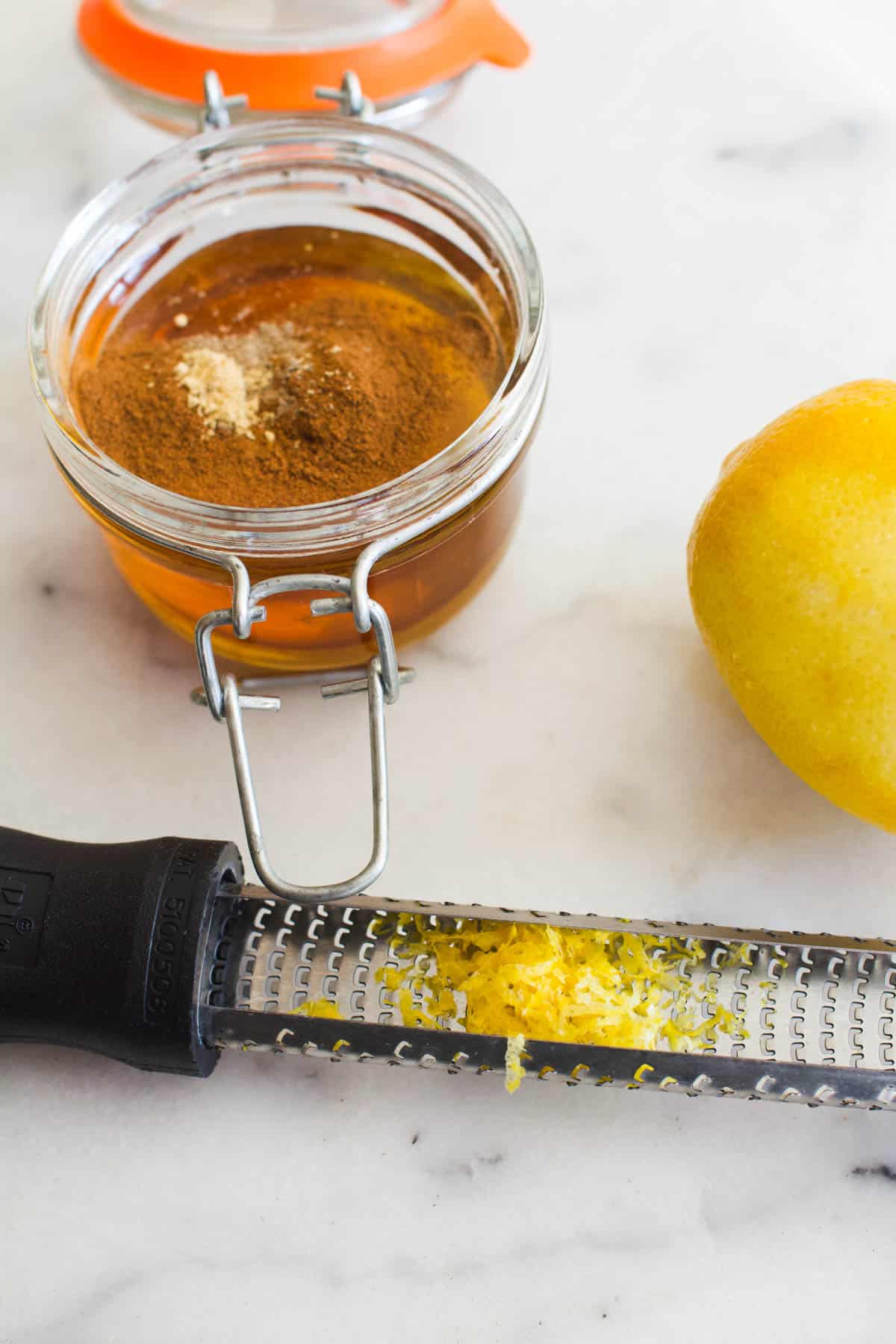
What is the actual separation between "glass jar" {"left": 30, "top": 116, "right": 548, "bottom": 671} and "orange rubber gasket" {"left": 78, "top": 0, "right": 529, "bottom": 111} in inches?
4.9

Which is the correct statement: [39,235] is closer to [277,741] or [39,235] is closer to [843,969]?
[277,741]

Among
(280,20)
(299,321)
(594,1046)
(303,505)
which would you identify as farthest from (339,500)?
(280,20)

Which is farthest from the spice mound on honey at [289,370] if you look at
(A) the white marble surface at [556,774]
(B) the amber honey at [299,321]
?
(A) the white marble surface at [556,774]

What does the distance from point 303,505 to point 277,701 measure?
0.11 metres

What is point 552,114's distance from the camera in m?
0.98

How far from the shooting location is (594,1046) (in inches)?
22.8

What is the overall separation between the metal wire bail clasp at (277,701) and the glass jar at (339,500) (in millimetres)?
24

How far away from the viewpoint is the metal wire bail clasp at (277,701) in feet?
1.87

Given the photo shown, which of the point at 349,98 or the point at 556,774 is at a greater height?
the point at 349,98

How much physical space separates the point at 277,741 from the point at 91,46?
54 centimetres

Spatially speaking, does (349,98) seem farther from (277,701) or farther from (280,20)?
(277,701)

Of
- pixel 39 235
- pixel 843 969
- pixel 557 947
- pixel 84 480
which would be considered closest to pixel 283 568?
pixel 84 480

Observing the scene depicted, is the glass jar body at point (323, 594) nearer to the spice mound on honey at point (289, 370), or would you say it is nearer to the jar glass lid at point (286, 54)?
the spice mound on honey at point (289, 370)

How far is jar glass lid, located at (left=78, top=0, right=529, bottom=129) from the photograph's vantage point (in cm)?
86
